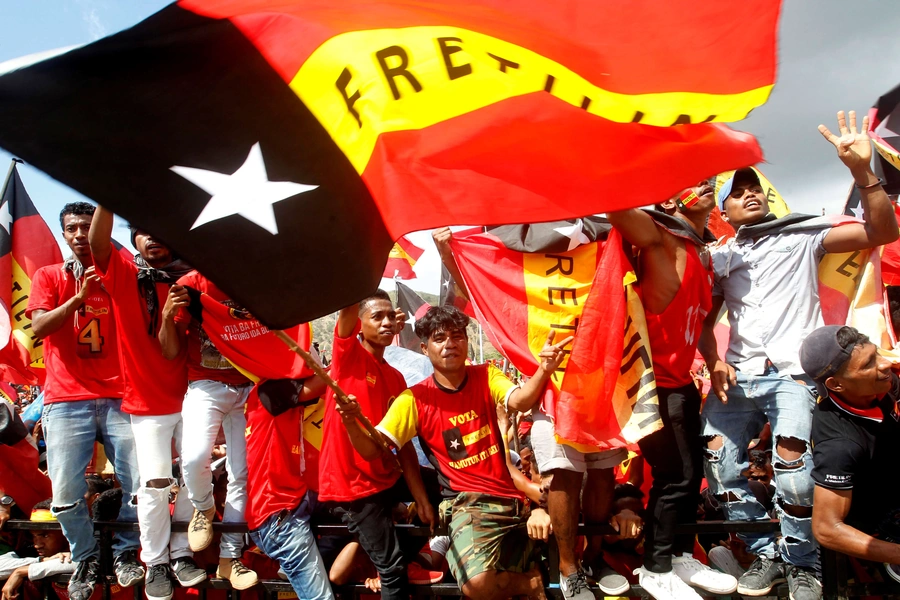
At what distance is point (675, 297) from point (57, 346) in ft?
13.9

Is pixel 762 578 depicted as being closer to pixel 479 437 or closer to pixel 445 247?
pixel 479 437

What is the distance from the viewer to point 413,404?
409 cm

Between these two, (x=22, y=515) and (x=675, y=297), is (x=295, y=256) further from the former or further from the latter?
(x=22, y=515)

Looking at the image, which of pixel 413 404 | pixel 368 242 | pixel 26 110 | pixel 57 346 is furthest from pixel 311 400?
pixel 26 110

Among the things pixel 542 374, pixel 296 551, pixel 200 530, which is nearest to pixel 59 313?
pixel 200 530

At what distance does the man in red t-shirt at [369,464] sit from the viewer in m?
3.92

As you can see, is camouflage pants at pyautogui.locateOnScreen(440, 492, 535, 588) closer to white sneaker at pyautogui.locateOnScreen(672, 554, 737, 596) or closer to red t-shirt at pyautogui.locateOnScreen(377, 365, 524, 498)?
red t-shirt at pyautogui.locateOnScreen(377, 365, 524, 498)

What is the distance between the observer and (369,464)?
13.5 ft

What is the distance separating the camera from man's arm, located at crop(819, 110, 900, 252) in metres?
3.42

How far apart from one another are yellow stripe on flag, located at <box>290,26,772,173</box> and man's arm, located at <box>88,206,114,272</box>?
212 centimetres

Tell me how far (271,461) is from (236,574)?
74cm

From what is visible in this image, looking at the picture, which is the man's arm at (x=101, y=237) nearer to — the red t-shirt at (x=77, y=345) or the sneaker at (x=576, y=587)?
the red t-shirt at (x=77, y=345)

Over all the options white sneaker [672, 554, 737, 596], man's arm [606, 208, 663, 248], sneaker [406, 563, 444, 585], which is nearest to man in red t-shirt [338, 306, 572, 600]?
sneaker [406, 563, 444, 585]

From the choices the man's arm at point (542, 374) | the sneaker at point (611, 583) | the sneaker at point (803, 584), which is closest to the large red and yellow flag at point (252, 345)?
the man's arm at point (542, 374)
